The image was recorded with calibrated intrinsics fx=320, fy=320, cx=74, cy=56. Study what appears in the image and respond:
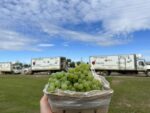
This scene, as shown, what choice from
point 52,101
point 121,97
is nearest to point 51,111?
point 52,101

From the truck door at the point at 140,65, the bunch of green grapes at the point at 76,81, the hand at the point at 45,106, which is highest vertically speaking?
the truck door at the point at 140,65

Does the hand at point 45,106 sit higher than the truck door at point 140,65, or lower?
lower

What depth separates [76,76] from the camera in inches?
98.8

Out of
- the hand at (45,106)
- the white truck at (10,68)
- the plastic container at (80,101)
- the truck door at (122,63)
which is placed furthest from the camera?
the white truck at (10,68)

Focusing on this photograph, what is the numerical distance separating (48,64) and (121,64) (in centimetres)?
2082

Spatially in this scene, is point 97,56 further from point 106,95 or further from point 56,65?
point 106,95

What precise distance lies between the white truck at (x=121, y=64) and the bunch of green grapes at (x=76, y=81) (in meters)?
50.8

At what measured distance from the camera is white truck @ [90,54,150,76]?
177 ft

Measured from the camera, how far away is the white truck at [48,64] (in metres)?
69.1

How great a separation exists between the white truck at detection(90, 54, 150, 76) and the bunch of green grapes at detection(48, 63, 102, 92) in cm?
5082

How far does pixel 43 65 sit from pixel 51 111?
230 ft

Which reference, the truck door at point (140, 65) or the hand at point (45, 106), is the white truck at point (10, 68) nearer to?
the truck door at point (140, 65)

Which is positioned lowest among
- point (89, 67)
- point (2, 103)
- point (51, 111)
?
point (2, 103)

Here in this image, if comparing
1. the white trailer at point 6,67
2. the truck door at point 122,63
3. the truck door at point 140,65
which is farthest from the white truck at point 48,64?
the truck door at point 140,65
